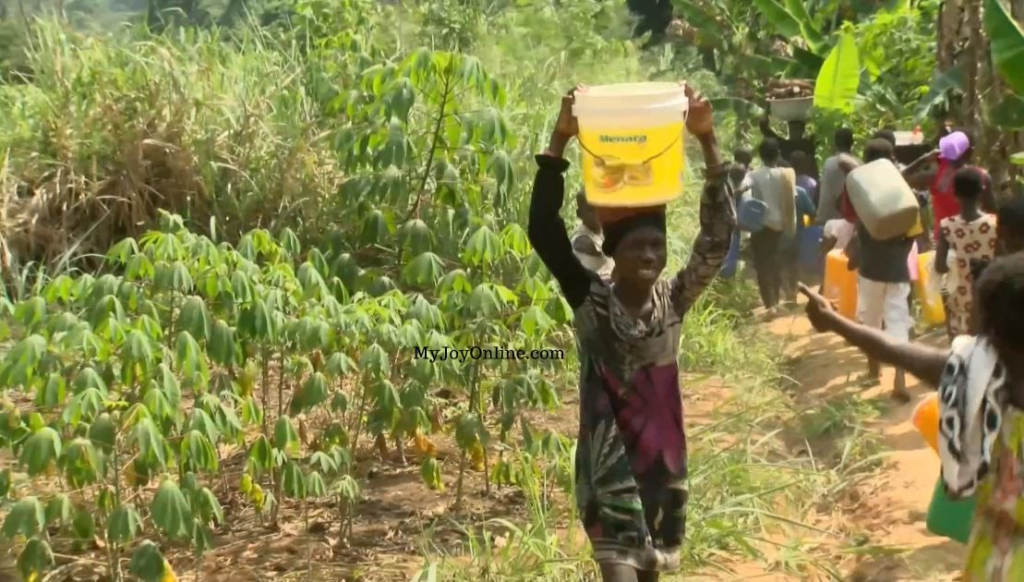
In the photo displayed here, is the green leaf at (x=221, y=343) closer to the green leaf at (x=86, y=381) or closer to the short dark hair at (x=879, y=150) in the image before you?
the green leaf at (x=86, y=381)

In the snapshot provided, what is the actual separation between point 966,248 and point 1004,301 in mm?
3501

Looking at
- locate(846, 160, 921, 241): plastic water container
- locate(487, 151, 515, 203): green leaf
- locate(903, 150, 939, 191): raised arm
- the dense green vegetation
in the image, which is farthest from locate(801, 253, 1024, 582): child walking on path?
locate(903, 150, 939, 191): raised arm

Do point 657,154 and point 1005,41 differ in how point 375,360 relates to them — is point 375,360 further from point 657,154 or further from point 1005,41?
point 1005,41

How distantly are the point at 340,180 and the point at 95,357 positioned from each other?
357cm

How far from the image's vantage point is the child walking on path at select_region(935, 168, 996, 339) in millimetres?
5492

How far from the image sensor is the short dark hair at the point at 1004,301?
2225 mm

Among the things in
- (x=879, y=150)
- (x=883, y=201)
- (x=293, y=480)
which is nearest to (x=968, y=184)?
(x=883, y=201)

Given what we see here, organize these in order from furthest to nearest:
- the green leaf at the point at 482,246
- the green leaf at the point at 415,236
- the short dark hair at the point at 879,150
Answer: the short dark hair at the point at 879,150 → the green leaf at the point at 415,236 → the green leaf at the point at 482,246

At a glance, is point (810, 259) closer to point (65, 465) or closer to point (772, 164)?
point (772, 164)

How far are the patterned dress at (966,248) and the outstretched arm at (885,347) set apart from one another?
3135mm

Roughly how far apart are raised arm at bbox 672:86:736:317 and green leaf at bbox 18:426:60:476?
1.65 m

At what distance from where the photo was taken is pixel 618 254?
124 inches
